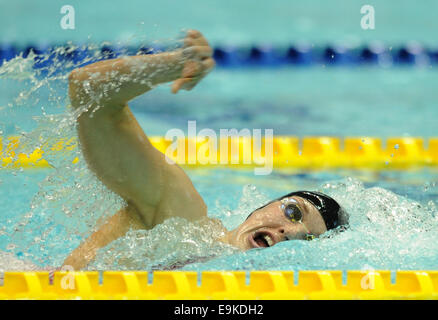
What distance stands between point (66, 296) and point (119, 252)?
0.75 feet

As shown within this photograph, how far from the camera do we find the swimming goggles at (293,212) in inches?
82.1

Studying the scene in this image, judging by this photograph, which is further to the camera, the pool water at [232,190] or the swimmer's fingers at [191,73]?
the pool water at [232,190]

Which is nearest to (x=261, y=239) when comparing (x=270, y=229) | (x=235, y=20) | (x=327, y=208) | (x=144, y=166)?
(x=270, y=229)

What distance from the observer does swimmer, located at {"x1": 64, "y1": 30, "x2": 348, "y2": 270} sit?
5.40 ft

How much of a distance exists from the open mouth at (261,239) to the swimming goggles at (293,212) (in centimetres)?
9

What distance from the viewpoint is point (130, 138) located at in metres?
1.82

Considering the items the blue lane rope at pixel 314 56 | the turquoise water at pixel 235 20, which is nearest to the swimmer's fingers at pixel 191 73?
the blue lane rope at pixel 314 56

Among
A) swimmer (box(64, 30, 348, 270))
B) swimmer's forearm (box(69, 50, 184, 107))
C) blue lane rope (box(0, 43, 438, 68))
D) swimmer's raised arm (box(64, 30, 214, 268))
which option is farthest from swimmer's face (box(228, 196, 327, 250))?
blue lane rope (box(0, 43, 438, 68))

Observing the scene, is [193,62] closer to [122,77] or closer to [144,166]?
[122,77]

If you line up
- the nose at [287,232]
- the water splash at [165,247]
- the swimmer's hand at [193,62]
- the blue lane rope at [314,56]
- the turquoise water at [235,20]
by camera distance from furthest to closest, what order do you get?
1. the turquoise water at [235,20]
2. the blue lane rope at [314,56]
3. the nose at [287,232]
4. the water splash at [165,247]
5. the swimmer's hand at [193,62]

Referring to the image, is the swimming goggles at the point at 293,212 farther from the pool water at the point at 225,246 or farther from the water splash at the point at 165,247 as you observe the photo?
the water splash at the point at 165,247

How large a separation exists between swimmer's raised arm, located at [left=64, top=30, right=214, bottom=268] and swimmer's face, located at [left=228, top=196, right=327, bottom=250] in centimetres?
14

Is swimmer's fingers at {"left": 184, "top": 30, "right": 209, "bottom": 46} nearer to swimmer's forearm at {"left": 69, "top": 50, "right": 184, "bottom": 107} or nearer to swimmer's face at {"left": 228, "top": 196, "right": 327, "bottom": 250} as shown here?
swimmer's forearm at {"left": 69, "top": 50, "right": 184, "bottom": 107}
